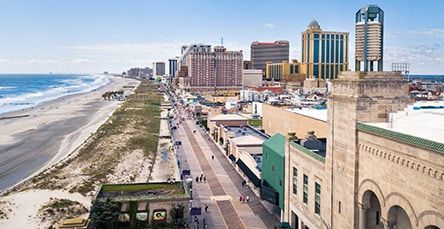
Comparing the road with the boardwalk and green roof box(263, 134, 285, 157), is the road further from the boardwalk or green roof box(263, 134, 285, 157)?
green roof box(263, 134, 285, 157)

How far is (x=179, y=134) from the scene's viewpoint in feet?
301

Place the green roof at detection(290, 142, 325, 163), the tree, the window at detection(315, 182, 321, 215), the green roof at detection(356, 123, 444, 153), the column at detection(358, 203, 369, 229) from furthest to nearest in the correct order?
the tree
the window at detection(315, 182, 321, 215)
the green roof at detection(290, 142, 325, 163)
the column at detection(358, 203, 369, 229)
the green roof at detection(356, 123, 444, 153)

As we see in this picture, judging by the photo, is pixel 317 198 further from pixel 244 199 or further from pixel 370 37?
pixel 244 199

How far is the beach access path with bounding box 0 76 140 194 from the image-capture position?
198 ft

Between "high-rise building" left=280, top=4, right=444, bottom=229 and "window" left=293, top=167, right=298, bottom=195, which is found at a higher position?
"high-rise building" left=280, top=4, right=444, bottom=229

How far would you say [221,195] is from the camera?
46.4m

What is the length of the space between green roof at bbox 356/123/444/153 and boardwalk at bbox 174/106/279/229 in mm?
17551

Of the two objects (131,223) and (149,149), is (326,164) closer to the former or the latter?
(131,223)

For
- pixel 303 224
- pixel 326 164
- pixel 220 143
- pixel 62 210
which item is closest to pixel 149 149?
pixel 220 143

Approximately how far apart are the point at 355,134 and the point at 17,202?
33213 mm

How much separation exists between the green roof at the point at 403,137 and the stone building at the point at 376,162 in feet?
0.12

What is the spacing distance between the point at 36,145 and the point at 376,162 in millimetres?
70796

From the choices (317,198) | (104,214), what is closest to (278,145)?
(317,198)

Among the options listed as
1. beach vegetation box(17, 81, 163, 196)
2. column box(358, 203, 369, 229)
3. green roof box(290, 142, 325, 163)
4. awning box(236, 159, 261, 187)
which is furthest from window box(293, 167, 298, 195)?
beach vegetation box(17, 81, 163, 196)
